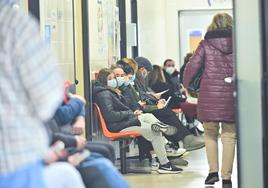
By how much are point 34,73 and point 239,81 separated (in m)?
2.93

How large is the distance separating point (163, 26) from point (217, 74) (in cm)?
754

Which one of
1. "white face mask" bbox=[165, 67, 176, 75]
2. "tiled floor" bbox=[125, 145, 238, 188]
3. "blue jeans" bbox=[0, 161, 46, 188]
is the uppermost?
"white face mask" bbox=[165, 67, 176, 75]

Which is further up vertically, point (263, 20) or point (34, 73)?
point (263, 20)

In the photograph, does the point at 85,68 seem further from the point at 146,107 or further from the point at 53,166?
the point at 53,166

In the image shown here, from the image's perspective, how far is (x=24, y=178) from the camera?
231cm

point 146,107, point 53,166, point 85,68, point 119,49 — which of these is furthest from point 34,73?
point 119,49

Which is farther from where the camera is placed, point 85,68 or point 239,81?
point 85,68

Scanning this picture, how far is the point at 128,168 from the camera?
7.39 meters

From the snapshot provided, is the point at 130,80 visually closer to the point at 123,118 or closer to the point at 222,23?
the point at 123,118

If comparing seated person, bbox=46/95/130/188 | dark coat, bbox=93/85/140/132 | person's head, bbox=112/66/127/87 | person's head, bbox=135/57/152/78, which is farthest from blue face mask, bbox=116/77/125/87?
seated person, bbox=46/95/130/188

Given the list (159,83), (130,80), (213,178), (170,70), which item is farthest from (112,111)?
(170,70)

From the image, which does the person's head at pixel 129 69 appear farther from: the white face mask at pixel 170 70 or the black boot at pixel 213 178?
the white face mask at pixel 170 70

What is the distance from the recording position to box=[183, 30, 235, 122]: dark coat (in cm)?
586

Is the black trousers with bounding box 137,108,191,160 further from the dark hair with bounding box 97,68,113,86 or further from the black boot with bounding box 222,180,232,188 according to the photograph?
→ the black boot with bounding box 222,180,232,188
